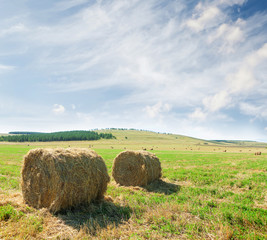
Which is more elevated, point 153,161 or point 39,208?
point 153,161

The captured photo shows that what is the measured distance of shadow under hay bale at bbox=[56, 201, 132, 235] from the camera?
5.93 metres

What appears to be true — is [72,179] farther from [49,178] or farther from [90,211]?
[90,211]

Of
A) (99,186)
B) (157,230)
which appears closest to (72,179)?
(99,186)

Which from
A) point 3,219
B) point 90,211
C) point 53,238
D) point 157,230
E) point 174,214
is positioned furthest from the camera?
point 90,211

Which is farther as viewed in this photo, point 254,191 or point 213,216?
point 254,191

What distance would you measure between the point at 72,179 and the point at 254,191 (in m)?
8.79

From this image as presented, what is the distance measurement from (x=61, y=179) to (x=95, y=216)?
181 cm

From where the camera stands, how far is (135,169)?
12211 millimetres

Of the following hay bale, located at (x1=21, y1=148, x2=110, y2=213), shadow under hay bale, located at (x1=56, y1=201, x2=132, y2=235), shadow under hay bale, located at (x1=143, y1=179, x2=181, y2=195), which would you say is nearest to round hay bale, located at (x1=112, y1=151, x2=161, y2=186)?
shadow under hay bale, located at (x1=143, y1=179, x2=181, y2=195)

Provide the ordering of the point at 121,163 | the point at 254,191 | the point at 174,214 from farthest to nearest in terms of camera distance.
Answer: the point at 121,163 → the point at 254,191 → the point at 174,214

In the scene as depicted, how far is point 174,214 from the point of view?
6.58 metres

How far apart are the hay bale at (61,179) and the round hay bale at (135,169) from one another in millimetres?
3818

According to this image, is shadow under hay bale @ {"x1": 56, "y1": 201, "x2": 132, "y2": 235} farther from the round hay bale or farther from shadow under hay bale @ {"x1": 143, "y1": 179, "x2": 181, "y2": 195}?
the round hay bale

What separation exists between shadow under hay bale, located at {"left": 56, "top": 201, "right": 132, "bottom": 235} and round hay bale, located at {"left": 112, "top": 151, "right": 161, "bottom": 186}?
159 inches
